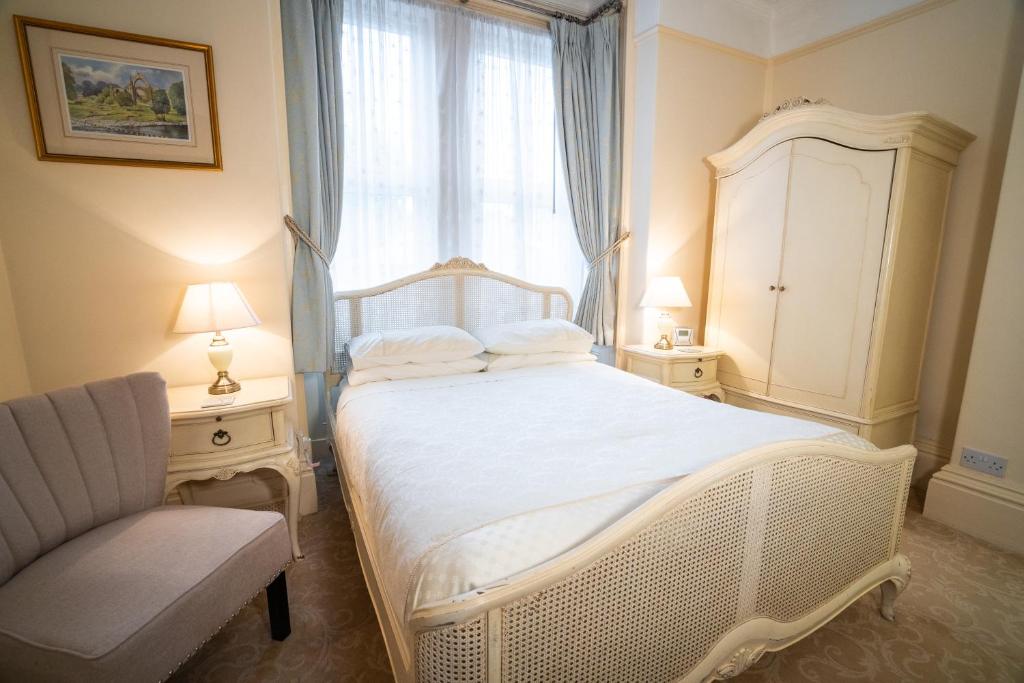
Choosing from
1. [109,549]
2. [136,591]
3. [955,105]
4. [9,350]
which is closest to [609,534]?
[136,591]

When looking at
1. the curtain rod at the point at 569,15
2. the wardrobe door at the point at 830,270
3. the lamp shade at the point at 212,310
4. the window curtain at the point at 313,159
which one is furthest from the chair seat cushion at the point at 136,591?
the curtain rod at the point at 569,15

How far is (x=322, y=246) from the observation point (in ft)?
8.23

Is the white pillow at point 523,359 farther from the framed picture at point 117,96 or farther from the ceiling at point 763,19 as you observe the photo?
the ceiling at point 763,19

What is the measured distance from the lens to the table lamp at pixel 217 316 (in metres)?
1.87

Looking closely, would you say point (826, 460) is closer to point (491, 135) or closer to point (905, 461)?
point (905, 461)

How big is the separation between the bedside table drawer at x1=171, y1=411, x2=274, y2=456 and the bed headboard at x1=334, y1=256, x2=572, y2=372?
767 mm

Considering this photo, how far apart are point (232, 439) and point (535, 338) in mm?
1615

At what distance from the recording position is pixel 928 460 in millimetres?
2754

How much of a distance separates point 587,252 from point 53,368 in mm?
2924

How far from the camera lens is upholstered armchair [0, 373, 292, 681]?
104 cm

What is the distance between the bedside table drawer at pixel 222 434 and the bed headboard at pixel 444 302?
77 cm

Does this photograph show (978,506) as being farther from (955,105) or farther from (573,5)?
(573,5)

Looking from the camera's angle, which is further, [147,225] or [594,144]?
[594,144]

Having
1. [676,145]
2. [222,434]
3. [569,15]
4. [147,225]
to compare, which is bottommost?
[222,434]
